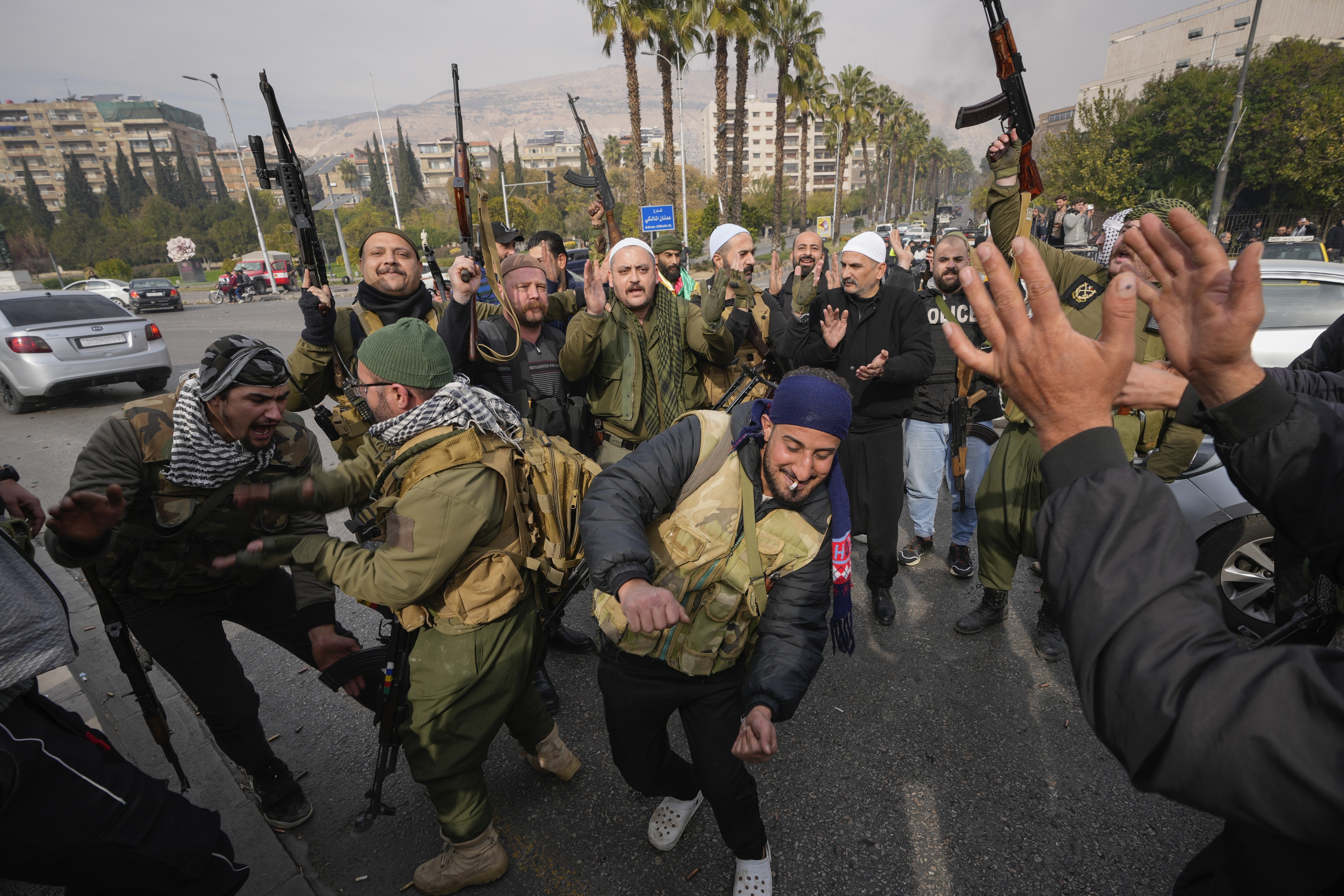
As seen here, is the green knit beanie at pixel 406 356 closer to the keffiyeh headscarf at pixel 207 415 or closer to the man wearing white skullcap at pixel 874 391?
the keffiyeh headscarf at pixel 207 415

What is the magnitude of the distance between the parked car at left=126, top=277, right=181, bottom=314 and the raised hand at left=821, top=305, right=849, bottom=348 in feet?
98.4

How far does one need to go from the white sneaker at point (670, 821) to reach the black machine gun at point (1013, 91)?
327cm

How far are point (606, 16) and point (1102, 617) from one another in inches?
962

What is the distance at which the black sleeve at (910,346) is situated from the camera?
346cm

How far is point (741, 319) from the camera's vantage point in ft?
13.7

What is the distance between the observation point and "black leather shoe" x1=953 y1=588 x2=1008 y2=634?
11.7 ft

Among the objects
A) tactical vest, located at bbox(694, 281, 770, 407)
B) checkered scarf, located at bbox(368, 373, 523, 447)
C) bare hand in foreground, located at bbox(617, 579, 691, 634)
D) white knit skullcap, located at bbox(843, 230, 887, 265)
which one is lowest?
bare hand in foreground, located at bbox(617, 579, 691, 634)

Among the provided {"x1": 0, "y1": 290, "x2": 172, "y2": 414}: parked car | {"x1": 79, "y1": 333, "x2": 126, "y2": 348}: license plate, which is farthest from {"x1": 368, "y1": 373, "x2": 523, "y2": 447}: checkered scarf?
{"x1": 79, "y1": 333, "x2": 126, "y2": 348}: license plate

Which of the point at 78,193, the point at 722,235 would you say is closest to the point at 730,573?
the point at 722,235

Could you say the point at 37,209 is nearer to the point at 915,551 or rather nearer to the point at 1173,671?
the point at 915,551

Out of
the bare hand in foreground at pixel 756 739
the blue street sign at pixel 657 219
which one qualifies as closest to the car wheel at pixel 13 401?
the blue street sign at pixel 657 219

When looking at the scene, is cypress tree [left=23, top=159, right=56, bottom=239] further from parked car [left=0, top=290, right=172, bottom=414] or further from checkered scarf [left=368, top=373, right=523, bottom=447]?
checkered scarf [left=368, top=373, right=523, bottom=447]

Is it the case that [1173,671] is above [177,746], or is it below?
above

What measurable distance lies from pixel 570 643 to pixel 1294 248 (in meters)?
15.6
